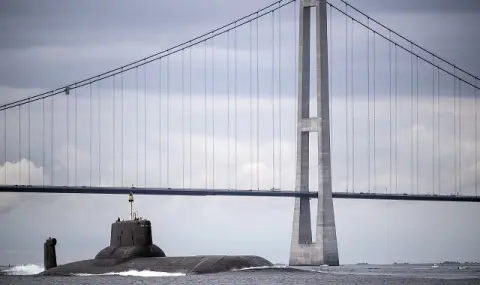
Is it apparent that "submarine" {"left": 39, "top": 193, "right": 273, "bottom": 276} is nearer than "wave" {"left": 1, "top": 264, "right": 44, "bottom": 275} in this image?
Yes

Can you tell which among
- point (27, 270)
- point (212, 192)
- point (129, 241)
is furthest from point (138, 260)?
point (212, 192)

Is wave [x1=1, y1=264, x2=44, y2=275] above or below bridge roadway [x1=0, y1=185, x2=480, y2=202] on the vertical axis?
below

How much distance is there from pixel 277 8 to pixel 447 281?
33184 millimetres

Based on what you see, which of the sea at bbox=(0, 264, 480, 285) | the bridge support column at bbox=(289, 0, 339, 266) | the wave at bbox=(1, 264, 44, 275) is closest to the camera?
the sea at bbox=(0, 264, 480, 285)

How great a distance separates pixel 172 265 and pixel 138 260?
1.35m

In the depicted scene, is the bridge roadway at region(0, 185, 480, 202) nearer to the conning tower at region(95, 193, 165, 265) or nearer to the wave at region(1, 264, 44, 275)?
the wave at region(1, 264, 44, 275)

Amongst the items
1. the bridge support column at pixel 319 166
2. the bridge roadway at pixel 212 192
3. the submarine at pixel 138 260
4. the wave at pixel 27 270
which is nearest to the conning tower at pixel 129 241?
the submarine at pixel 138 260

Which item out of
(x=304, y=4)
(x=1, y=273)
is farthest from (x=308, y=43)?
(x=1, y=273)

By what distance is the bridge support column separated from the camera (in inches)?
3474

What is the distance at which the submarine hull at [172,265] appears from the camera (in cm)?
6119

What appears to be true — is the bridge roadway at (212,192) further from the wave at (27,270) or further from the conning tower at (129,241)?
the conning tower at (129,241)

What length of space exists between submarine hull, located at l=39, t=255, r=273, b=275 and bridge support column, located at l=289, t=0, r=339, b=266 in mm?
24948

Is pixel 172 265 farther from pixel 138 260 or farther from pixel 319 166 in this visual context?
pixel 319 166

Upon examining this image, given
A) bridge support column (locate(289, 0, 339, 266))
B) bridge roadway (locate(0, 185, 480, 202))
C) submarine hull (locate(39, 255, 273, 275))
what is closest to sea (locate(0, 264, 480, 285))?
submarine hull (locate(39, 255, 273, 275))
